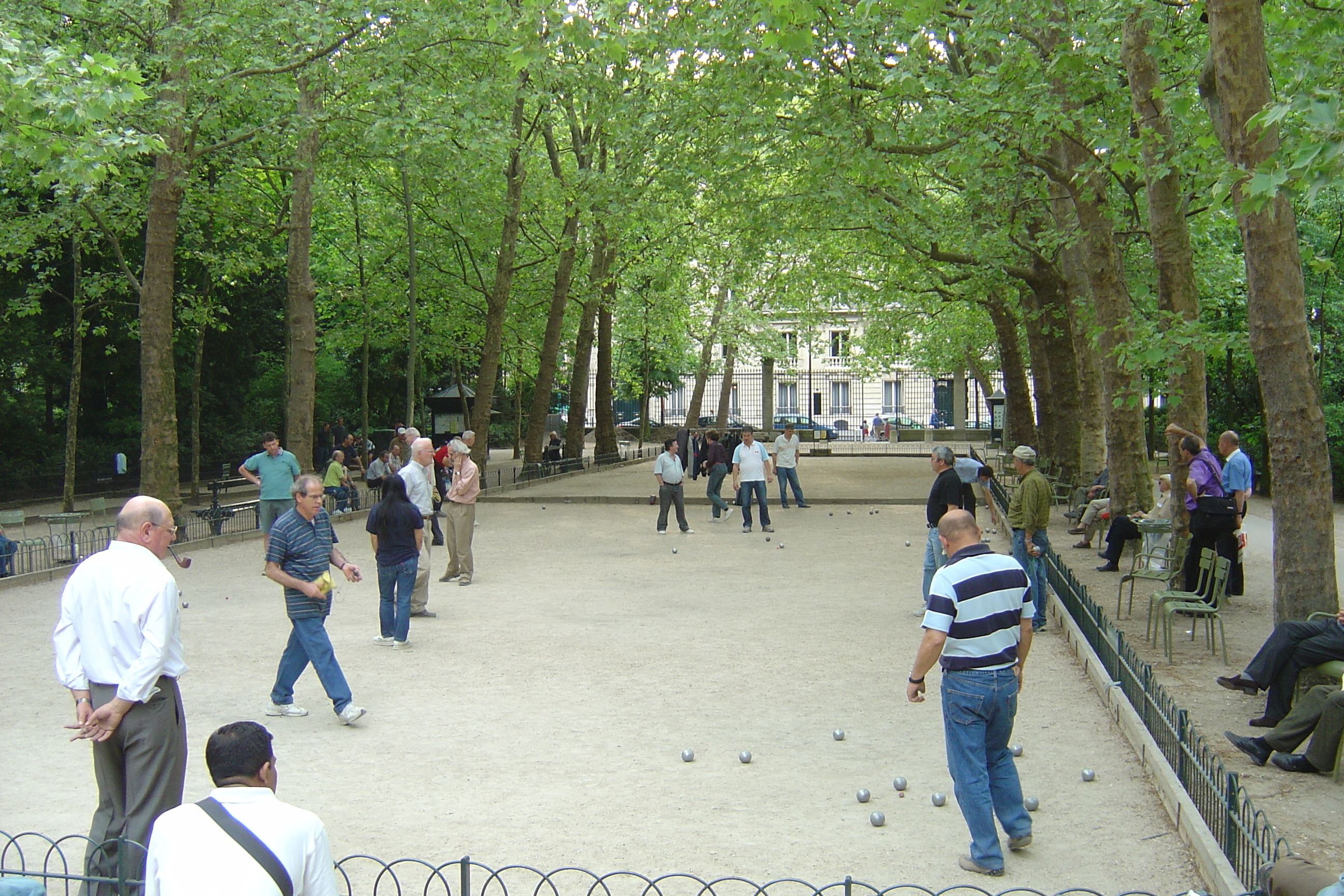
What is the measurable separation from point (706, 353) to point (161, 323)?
95.6 feet

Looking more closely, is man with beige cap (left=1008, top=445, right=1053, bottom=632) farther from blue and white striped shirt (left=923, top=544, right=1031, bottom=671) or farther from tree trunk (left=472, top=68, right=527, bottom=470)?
tree trunk (left=472, top=68, right=527, bottom=470)

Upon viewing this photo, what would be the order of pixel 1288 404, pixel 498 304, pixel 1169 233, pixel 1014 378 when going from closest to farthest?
pixel 1288 404
pixel 1169 233
pixel 498 304
pixel 1014 378

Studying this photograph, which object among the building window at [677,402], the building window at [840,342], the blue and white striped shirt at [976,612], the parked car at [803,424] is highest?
the building window at [840,342]

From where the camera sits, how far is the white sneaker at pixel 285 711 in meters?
8.64

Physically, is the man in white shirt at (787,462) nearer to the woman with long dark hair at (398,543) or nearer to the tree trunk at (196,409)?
the tree trunk at (196,409)

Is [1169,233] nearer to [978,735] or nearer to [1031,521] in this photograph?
[1031,521]

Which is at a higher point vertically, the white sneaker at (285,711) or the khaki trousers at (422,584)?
the khaki trousers at (422,584)

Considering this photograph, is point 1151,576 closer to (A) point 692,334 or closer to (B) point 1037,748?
(B) point 1037,748

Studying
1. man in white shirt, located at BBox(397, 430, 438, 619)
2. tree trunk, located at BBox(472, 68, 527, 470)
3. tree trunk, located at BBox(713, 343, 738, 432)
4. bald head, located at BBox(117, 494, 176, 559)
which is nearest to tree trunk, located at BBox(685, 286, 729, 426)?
tree trunk, located at BBox(713, 343, 738, 432)

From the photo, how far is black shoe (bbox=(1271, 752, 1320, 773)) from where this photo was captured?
7055mm

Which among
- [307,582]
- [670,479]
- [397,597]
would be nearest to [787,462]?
[670,479]

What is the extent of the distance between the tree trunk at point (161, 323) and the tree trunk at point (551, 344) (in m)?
12.5

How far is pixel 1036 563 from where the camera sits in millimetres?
11492

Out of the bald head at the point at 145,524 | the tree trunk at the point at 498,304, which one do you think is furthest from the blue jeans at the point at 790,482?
the bald head at the point at 145,524
